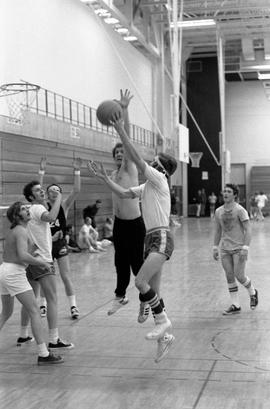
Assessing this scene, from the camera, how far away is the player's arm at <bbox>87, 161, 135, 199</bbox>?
5484mm

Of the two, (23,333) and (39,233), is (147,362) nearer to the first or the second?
(23,333)

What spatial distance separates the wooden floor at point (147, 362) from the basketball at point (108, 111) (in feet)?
7.43

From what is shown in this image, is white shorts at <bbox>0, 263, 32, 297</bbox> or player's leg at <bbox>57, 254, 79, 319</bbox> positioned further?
player's leg at <bbox>57, 254, 79, 319</bbox>

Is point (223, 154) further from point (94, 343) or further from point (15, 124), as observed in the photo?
point (94, 343)

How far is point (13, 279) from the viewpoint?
5457mm

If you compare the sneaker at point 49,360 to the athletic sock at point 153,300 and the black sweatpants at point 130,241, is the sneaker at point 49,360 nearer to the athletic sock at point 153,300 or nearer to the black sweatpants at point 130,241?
the athletic sock at point 153,300

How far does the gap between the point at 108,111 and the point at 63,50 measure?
13869mm

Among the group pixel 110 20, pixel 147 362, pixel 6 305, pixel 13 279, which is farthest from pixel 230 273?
pixel 110 20

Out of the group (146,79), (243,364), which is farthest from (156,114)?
(243,364)

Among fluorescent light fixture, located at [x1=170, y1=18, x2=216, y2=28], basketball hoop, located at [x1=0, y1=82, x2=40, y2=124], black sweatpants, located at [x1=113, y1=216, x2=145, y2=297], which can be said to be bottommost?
black sweatpants, located at [x1=113, y1=216, x2=145, y2=297]

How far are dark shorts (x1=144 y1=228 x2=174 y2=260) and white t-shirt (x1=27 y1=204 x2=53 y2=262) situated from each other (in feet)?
3.78

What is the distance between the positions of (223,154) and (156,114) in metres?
4.07

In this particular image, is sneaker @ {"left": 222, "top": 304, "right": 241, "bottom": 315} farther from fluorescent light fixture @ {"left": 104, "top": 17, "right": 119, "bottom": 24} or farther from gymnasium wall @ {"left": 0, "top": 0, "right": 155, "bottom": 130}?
fluorescent light fixture @ {"left": 104, "top": 17, "right": 119, "bottom": 24}

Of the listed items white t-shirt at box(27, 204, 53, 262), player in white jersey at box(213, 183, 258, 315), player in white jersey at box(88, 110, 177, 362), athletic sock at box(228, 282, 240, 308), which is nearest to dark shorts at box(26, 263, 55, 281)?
white t-shirt at box(27, 204, 53, 262)
